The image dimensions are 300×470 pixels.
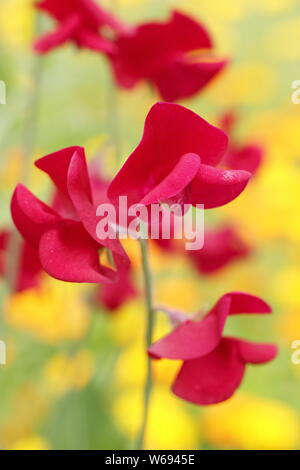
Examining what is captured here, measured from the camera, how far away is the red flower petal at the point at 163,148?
521 millimetres

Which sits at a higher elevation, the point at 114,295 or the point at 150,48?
the point at 150,48

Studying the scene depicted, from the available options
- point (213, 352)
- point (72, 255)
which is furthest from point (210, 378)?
point (72, 255)

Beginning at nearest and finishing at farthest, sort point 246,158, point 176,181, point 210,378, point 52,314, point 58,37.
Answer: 1. point 176,181
2. point 210,378
3. point 58,37
4. point 246,158
5. point 52,314

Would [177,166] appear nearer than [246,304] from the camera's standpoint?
Yes

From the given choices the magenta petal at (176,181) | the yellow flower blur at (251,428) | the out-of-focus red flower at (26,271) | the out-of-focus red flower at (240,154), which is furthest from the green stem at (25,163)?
the yellow flower blur at (251,428)

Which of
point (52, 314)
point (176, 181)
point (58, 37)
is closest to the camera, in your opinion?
point (176, 181)

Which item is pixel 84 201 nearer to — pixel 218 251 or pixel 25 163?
pixel 25 163

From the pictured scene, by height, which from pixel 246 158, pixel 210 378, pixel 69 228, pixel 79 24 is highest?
pixel 79 24

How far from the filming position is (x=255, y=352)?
0.64 m

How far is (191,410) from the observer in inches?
54.3

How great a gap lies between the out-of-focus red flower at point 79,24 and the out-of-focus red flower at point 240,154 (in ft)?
0.70

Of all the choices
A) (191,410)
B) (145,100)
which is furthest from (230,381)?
(145,100)

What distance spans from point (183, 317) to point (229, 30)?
6.56 ft

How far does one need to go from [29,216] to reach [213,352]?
6.7 inches
